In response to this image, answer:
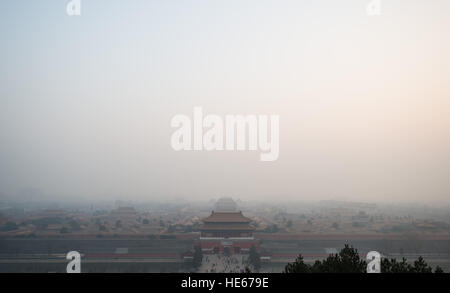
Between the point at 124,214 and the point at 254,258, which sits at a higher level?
the point at 124,214

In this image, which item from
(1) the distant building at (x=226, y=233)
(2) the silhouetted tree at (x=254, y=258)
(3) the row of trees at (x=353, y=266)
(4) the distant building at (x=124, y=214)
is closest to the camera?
(3) the row of trees at (x=353, y=266)

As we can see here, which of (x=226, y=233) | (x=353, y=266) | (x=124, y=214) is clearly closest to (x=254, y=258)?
(x=226, y=233)

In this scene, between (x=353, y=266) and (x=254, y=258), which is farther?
(x=254, y=258)

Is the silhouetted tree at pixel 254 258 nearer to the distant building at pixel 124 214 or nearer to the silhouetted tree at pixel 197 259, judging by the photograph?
the silhouetted tree at pixel 197 259

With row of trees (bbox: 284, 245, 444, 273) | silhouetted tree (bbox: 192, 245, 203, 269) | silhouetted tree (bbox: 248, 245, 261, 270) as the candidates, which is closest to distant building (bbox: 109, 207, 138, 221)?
silhouetted tree (bbox: 192, 245, 203, 269)

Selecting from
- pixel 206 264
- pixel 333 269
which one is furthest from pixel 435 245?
pixel 333 269

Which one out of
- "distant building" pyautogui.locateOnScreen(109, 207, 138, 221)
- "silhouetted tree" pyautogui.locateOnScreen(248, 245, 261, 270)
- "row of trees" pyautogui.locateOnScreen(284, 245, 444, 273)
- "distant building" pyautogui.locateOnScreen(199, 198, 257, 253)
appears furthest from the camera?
"distant building" pyautogui.locateOnScreen(109, 207, 138, 221)

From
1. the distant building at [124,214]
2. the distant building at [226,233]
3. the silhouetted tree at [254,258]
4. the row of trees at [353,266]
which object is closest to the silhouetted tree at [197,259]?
the distant building at [226,233]

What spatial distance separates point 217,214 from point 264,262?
292 centimetres

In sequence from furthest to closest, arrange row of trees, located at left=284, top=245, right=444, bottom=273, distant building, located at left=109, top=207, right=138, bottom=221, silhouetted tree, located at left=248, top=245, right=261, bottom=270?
distant building, located at left=109, top=207, right=138, bottom=221, silhouetted tree, located at left=248, top=245, right=261, bottom=270, row of trees, located at left=284, top=245, right=444, bottom=273

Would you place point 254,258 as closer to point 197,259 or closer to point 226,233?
point 197,259

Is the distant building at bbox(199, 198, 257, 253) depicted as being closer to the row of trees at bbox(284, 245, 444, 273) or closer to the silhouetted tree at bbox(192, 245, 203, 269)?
the silhouetted tree at bbox(192, 245, 203, 269)

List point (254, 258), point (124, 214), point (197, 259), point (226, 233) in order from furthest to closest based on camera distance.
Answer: point (124, 214) < point (226, 233) < point (254, 258) < point (197, 259)
